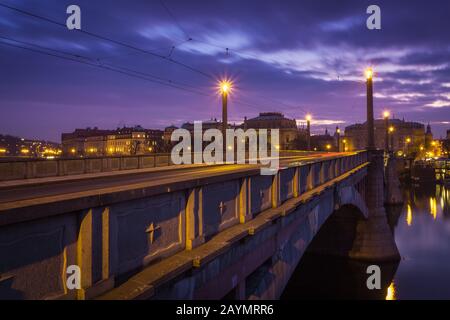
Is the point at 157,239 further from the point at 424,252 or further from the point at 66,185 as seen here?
the point at 424,252

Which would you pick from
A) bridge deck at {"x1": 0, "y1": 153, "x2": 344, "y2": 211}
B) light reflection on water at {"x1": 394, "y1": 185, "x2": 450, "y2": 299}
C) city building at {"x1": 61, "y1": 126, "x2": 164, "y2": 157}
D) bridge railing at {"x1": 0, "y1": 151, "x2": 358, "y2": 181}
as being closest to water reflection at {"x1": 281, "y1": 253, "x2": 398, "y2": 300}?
light reflection on water at {"x1": 394, "y1": 185, "x2": 450, "y2": 299}

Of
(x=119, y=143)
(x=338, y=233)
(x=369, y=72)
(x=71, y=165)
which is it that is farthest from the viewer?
(x=119, y=143)

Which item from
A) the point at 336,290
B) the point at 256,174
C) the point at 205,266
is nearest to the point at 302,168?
the point at 256,174

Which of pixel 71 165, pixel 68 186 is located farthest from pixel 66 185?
pixel 71 165

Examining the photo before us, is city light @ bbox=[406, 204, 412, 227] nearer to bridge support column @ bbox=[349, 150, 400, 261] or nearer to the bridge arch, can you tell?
bridge support column @ bbox=[349, 150, 400, 261]

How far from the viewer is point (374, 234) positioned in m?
32.2

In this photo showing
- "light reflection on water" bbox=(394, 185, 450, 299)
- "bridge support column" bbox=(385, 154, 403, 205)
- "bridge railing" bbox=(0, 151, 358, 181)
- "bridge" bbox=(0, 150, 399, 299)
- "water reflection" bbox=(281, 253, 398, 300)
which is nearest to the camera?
"bridge" bbox=(0, 150, 399, 299)

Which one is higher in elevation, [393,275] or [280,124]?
[280,124]

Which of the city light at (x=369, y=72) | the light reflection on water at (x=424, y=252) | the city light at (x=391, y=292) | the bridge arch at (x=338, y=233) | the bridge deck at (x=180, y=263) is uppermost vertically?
the city light at (x=369, y=72)

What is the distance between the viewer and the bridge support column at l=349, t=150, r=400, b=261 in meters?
32.1

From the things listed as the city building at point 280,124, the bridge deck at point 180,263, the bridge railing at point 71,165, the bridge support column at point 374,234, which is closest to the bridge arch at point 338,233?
the bridge support column at point 374,234

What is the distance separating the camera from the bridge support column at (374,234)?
105 ft

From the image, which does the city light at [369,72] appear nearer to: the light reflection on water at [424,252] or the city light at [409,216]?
the light reflection on water at [424,252]

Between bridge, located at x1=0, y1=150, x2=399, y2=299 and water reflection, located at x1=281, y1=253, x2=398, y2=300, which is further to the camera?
water reflection, located at x1=281, y1=253, x2=398, y2=300
